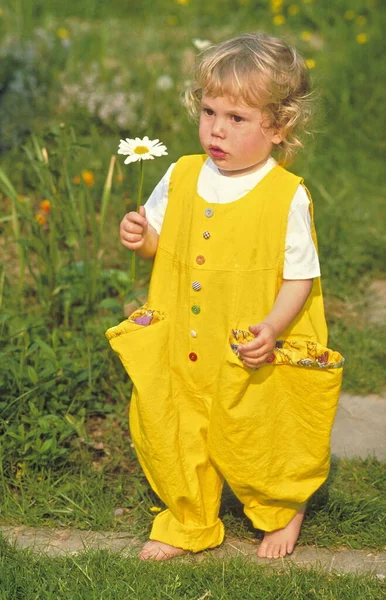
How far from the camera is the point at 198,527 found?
9.05ft

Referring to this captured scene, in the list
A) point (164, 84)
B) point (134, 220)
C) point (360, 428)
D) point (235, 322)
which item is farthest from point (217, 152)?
point (164, 84)

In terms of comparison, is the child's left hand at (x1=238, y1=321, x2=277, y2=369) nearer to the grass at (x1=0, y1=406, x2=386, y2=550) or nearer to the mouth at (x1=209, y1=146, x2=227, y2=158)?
the mouth at (x1=209, y1=146, x2=227, y2=158)

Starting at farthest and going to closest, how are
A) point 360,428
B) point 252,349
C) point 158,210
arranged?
point 360,428
point 158,210
point 252,349

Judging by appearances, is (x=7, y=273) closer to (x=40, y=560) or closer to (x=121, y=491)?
(x=121, y=491)

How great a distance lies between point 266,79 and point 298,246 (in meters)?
0.41

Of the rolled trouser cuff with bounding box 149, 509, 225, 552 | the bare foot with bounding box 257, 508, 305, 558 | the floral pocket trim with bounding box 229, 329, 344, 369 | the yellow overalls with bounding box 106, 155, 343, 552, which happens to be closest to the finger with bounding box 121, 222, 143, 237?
the yellow overalls with bounding box 106, 155, 343, 552

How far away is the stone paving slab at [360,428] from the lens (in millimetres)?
3258

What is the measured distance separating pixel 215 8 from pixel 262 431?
4858 millimetres

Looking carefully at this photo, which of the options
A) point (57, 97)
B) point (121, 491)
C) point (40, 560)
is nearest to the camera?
point (40, 560)

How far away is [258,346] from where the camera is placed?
7.96ft

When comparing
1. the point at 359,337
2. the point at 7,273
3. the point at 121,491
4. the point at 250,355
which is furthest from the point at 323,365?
the point at 7,273

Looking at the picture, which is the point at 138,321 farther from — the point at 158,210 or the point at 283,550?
the point at 283,550

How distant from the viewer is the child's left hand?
242 centimetres

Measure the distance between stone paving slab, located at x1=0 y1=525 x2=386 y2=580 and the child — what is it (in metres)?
0.05
